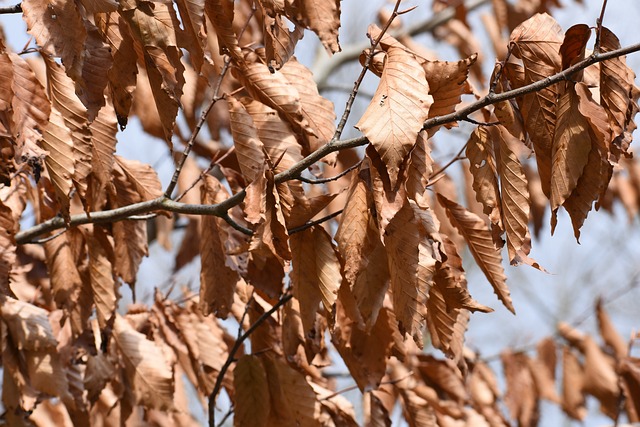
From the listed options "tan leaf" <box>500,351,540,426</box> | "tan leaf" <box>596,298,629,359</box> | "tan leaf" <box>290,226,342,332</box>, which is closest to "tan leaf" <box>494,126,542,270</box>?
"tan leaf" <box>290,226,342,332</box>

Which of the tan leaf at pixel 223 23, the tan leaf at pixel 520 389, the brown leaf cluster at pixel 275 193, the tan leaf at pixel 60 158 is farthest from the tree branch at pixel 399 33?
the tan leaf at pixel 60 158

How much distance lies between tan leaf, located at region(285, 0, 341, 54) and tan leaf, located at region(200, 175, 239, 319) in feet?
1.39

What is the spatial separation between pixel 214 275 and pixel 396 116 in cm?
54

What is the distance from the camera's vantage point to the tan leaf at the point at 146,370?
57.6 inches

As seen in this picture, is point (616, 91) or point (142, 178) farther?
point (142, 178)

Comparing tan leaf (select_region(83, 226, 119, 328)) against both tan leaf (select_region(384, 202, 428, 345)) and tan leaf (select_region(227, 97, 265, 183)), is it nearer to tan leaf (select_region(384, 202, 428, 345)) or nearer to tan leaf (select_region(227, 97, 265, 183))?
tan leaf (select_region(227, 97, 265, 183))

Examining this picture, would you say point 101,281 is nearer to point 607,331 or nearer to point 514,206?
point 514,206

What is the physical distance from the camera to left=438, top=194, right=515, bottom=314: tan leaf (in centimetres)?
113

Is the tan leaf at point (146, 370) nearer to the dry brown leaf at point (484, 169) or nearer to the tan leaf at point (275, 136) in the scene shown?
the tan leaf at point (275, 136)

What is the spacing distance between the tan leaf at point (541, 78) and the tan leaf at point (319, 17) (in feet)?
0.68

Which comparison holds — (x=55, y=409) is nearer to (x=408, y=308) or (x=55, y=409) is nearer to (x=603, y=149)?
(x=408, y=308)

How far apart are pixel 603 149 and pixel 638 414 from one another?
58.7 inches

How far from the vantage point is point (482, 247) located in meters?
1.16

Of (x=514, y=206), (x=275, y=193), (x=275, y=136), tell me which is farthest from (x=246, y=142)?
(x=514, y=206)
